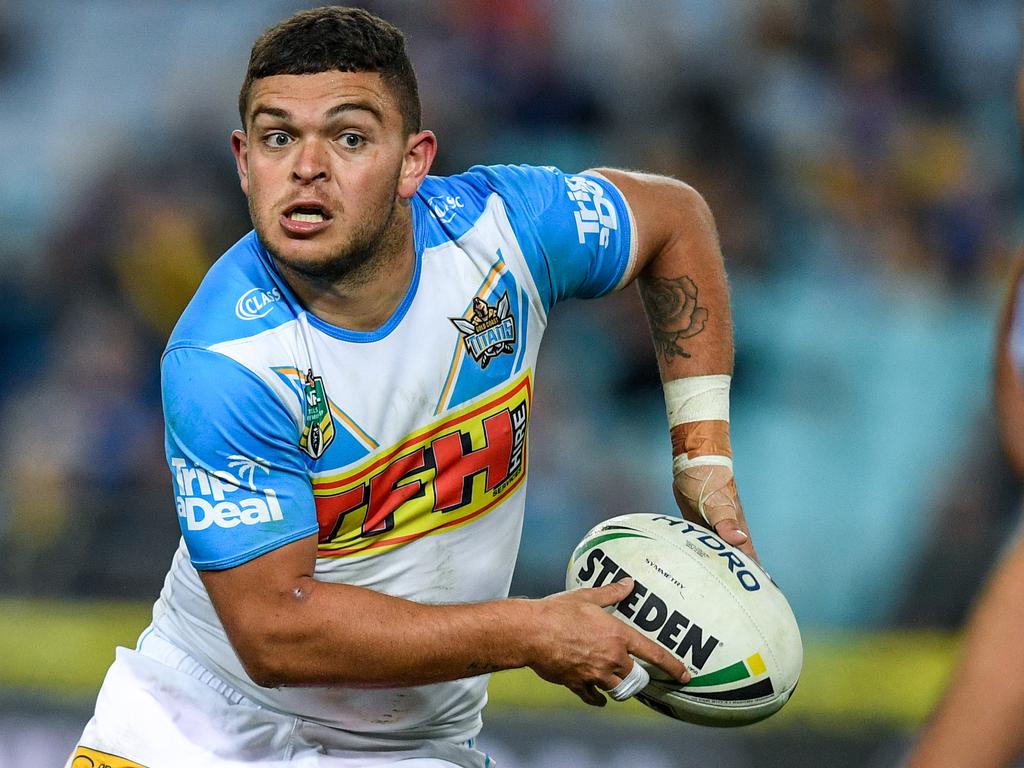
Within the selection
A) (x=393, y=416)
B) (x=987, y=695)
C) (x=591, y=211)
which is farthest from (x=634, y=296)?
(x=987, y=695)

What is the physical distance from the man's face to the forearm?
80 centimetres

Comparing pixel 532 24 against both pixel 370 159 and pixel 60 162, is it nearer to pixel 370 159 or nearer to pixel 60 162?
pixel 60 162

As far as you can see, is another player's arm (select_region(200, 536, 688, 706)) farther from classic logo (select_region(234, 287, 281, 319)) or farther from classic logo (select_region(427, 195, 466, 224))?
classic logo (select_region(427, 195, 466, 224))

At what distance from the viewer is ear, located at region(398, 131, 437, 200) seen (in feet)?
11.7

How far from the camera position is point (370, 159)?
Result: 11.2ft

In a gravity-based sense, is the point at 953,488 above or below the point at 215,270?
below

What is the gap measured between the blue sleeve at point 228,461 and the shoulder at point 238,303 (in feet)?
0.21

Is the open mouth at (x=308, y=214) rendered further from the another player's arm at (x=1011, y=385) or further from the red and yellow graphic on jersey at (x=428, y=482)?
the another player's arm at (x=1011, y=385)

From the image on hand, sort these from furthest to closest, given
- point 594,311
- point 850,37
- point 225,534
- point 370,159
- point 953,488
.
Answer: point 850,37 < point 594,311 < point 953,488 < point 370,159 < point 225,534

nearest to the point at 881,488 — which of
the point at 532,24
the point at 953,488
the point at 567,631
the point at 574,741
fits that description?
the point at 953,488

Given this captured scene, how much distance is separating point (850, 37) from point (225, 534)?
280 inches

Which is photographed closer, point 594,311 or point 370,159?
point 370,159

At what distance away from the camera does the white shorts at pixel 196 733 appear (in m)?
3.64

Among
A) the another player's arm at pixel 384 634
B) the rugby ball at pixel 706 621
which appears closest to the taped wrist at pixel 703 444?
the rugby ball at pixel 706 621
